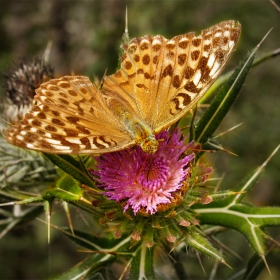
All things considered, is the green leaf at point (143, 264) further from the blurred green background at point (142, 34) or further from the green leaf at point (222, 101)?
the blurred green background at point (142, 34)

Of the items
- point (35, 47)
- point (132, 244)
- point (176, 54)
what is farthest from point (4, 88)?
point (35, 47)

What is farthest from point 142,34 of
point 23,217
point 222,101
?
point 222,101

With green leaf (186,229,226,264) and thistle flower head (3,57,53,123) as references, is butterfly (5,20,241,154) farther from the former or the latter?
thistle flower head (3,57,53,123)

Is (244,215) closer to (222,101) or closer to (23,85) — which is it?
(222,101)

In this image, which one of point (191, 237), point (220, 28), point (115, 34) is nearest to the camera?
point (191, 237)

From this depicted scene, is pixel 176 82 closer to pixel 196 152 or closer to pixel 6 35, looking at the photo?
pixel 196 152

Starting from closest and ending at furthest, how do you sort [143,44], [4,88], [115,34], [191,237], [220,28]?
[191,237] < [220,28] < [143,44] < [4,88] < [115,34]

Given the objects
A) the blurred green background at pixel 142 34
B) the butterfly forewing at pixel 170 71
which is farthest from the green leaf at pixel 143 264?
the blurred green background at pixel 142 34
